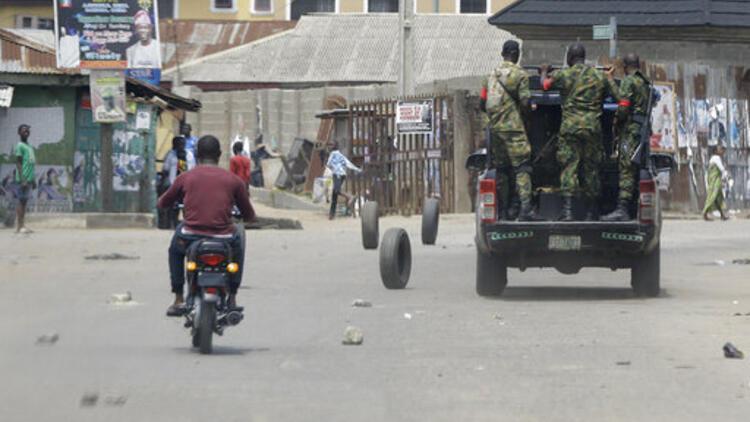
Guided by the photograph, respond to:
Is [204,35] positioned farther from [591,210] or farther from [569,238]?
[569,238]

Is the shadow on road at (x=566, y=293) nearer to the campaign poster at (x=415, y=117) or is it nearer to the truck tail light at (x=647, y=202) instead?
the truck tail light at (x=647, y=202)

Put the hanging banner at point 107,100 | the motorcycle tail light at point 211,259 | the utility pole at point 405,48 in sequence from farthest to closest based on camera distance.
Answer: the utility pole at point 405,48 → the hanging banner at point 107,100 → the motorcycle tail light at point 211,259

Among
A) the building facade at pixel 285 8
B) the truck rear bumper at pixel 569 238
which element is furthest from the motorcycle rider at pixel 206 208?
the building facade at pixel 285 8

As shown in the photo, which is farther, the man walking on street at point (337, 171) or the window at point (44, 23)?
the window at point (44, 23)

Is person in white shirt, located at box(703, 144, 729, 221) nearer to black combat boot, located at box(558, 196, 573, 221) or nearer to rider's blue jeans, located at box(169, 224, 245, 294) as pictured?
black combat boot, located at box(558, 196, 573, 221)

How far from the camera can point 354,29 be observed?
63500 mm

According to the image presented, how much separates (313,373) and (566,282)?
8676 millimetres

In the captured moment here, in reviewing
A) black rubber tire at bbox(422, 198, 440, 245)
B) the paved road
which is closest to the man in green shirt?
the paved road

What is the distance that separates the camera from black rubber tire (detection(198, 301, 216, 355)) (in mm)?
11445

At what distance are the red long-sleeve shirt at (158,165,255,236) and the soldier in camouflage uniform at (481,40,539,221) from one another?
4425 mm

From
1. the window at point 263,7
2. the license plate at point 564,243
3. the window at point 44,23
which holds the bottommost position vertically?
the license plate at point 564,243

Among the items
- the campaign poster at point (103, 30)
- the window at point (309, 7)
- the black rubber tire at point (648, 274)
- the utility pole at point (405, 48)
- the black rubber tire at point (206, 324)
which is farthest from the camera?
the window at point (309, 7)

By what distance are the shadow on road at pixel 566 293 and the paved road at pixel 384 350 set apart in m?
0.04

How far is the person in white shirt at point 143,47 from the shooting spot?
3031 cm
